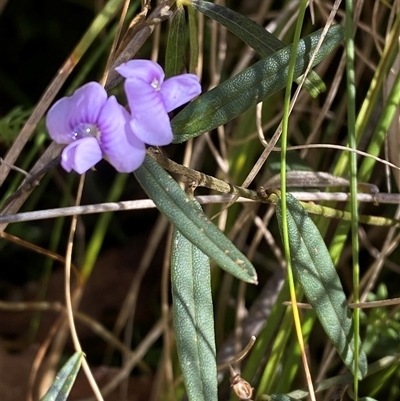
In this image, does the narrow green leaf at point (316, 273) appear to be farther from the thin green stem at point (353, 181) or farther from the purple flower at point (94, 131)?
the purple flower at point (94, 131)

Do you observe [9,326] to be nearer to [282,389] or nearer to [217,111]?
[282,389]

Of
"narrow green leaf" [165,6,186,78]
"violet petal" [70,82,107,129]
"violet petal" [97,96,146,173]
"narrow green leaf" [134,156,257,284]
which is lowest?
"narrow green leaf" [134,156,257,284]

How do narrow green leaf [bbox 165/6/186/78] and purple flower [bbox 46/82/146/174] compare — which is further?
narrow green leaf [bbox 165/6/186/78]

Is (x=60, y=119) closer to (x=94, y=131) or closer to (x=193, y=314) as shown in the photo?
(x=94, y=131)

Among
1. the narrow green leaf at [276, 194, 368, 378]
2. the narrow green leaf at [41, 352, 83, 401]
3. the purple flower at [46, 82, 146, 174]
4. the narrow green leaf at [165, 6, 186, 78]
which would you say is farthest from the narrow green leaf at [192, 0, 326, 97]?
the narrow green leaf at [41, 352, 83, 401]

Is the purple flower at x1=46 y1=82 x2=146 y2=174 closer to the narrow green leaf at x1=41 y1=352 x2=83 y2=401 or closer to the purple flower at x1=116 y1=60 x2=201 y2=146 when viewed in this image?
the purple flower at x1=116 y1=60 x2=201 y2=146

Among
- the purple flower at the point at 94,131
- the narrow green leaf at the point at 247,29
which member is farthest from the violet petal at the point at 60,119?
the narrow green leaf at the point at 247,29

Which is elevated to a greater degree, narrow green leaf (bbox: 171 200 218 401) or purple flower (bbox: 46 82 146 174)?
purple flower (bbox: 46 82 146 174)
